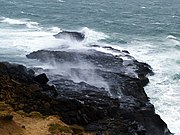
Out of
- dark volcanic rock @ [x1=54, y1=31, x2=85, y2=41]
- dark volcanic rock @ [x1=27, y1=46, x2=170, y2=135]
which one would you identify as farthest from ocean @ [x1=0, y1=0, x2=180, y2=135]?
dark volcanic rock @ [x1=27, y1=46, x2=170, y2=135]

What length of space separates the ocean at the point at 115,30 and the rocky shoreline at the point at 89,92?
3575mm

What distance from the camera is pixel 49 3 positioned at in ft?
446

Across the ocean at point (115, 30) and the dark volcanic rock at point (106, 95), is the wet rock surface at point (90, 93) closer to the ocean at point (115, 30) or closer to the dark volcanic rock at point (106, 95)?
the dark volcanic rock at point (106, 95)

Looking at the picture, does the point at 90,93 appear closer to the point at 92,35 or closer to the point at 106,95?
the point at 106,95

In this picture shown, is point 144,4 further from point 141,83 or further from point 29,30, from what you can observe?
point 141,83

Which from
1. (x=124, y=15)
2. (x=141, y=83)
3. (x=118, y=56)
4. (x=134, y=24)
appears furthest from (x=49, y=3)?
(x=141, y=83)

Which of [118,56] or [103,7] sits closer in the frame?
[118,56]

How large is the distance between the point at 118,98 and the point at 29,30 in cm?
4620

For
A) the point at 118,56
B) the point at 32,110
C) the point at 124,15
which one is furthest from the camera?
the point at 124,15

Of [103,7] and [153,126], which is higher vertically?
[103,7]

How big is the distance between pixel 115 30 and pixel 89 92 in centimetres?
4760

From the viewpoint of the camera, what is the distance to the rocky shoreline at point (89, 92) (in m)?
45.7

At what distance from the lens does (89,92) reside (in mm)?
55125

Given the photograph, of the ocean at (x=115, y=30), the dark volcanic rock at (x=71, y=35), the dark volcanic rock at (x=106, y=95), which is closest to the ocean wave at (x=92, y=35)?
the ocean at (x=115, y=30)
